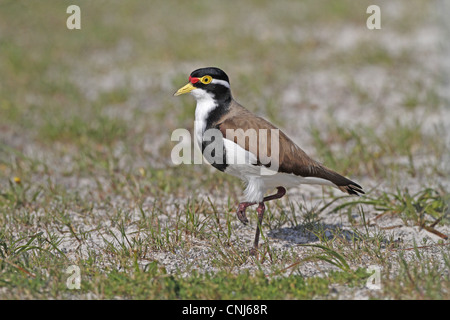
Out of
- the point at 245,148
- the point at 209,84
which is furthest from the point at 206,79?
the point at 245,148

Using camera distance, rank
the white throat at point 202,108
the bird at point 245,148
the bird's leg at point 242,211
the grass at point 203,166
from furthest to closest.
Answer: the bird's leg at point 242,211, the white throat at point 202,108, the bird at point 245,148, the grass at point 203,166

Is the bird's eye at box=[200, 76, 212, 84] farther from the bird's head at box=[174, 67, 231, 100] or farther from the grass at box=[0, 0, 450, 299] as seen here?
the grass at box=[0, 0, 450, 299]

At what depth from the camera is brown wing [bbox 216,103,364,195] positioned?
461 cm

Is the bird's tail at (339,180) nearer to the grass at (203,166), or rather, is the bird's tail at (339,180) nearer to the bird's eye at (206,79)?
the grass at (203,166)

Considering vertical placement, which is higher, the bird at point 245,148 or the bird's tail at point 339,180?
the bird at point 245,148

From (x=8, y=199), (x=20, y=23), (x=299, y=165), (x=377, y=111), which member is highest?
(x=20, y=23)

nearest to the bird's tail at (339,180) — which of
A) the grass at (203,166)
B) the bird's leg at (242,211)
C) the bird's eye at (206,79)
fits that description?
the grass at (203,166)

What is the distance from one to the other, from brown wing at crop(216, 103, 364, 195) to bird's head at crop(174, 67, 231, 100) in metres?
0.18

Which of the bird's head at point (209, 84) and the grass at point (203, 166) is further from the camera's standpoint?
the bird's head at point (209, 84)

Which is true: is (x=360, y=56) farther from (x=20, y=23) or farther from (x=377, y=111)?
(x=20, y=23)

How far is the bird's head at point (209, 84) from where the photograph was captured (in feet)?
15.8

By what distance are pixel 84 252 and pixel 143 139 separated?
3511 millimetres

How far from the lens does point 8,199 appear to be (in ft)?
20.1

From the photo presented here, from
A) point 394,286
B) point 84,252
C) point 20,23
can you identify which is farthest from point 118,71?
point 394,286
